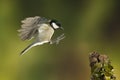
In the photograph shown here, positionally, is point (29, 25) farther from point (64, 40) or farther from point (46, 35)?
point (64, 40)

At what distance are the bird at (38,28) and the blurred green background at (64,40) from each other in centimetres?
337

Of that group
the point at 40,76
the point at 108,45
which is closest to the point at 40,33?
the point at 40,76

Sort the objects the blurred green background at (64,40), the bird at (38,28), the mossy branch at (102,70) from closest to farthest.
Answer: the mossy branch at (102,70)
the bird at (38,28)
the blurred green background at (64,40)

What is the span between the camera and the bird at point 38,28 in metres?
2.59

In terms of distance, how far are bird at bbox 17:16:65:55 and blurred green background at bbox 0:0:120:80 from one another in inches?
133

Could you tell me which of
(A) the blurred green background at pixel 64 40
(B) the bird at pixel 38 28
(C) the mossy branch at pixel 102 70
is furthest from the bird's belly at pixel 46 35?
(A) the blurred green background at pixel 64 40

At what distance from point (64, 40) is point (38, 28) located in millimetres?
4094

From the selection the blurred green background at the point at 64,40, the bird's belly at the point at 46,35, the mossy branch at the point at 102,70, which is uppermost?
the blurred green background at the point at 64,40

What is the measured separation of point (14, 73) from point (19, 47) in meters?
0.24

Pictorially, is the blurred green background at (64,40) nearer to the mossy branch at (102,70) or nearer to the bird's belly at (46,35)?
the bird's belly at (46,35)

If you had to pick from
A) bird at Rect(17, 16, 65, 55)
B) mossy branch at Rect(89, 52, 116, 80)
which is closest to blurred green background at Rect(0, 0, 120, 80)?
bird at Rect(17, 16, 65, 55)

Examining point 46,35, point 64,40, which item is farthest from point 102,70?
point 64,40

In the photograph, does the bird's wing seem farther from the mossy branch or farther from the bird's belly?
the mossy branch

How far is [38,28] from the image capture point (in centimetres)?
267
